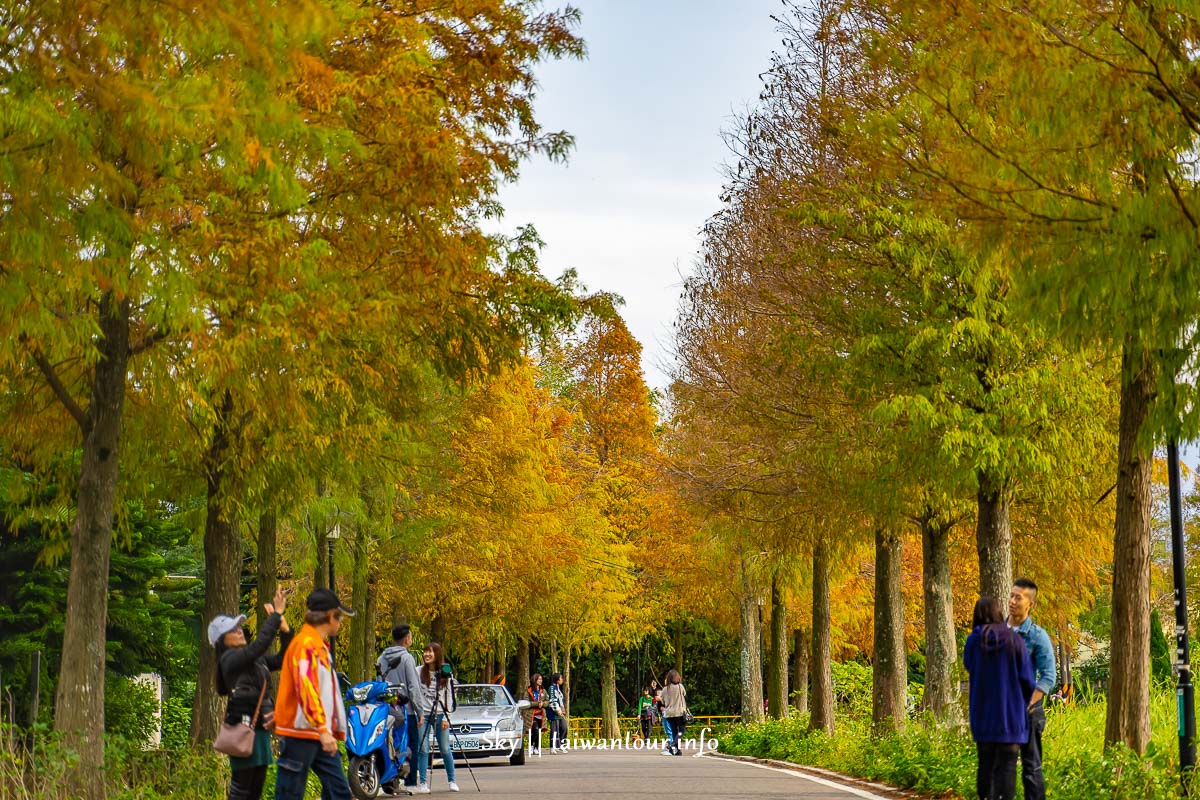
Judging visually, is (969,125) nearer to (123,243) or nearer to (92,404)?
(123,243)

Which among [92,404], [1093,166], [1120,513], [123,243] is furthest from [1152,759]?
[92,404]

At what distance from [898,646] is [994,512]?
7235 mm

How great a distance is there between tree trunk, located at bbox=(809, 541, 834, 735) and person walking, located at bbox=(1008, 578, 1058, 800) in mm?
16954

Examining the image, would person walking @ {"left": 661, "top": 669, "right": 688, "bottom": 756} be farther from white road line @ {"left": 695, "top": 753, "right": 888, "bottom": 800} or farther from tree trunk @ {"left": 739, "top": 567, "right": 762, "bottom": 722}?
white road line @ {"left": 695, "top": 753, "right": 888, "bottom": 800}

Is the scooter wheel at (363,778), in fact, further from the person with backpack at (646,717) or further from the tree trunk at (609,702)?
the tree trunk at (609,702)

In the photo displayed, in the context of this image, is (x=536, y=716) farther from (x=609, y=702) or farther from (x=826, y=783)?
(x=826, y=783)

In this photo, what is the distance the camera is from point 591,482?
55.5 meters

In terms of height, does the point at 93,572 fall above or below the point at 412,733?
above

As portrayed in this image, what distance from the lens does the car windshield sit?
30516 mm

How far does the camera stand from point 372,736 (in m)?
16.6

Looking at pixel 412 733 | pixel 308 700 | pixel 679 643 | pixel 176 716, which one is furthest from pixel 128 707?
pixel 679 643

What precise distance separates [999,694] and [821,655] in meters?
19.1

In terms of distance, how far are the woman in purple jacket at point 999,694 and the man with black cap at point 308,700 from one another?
4356 millimetres

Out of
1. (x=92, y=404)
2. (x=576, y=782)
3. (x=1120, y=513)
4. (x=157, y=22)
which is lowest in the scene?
(x=576, y=782)
